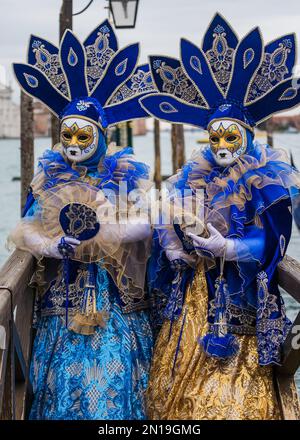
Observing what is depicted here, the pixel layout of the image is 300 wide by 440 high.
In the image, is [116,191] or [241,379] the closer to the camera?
[241,379]

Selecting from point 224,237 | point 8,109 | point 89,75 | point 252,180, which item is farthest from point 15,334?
point 8,109

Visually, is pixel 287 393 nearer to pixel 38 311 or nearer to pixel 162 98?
pixel 38 311

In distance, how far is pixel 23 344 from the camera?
3619 mm

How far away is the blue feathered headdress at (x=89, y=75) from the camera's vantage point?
383cm

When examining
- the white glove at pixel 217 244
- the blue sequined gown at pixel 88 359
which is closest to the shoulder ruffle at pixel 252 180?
the white glove at pixel 217 244

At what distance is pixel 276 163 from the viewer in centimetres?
359

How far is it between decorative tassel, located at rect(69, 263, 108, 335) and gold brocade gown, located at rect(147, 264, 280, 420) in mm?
298

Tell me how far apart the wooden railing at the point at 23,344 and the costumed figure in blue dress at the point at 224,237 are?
0.06m

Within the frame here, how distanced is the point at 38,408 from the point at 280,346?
108 cm

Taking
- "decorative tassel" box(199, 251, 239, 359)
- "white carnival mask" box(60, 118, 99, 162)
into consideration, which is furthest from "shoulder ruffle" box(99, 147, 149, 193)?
"decorative tassel" box(199, 251, 239, 359)

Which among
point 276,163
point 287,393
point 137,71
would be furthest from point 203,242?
point 137,71

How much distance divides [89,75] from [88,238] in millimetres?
774

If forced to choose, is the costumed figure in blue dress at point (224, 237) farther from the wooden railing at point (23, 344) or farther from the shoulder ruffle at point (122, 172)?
the shoulder ruffle at point (122, 172)

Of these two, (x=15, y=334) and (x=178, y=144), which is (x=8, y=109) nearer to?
(x=178, y=144)
